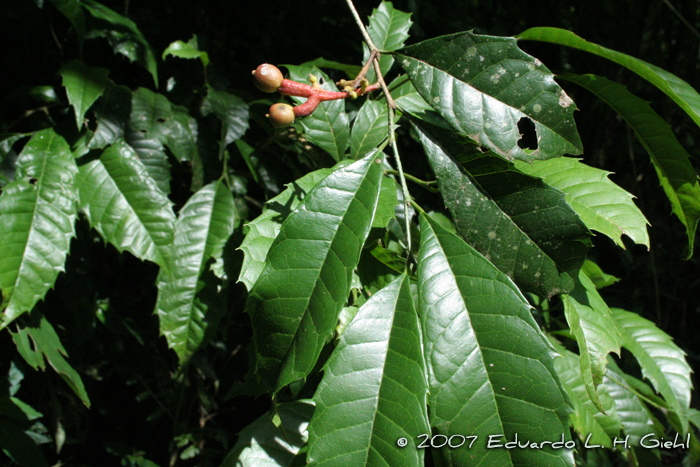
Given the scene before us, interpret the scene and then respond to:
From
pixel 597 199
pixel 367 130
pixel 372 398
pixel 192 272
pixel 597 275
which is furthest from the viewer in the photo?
pixel 597 275

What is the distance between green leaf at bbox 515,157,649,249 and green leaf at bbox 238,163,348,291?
0.45 metres

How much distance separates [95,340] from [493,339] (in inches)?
60.8

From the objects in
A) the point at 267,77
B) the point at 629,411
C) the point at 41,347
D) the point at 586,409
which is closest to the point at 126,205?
the point at 41,347

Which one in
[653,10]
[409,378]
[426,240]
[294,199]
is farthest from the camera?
[653,10]

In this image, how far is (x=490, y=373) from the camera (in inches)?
23.0

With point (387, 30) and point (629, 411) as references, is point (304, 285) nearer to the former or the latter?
point (387, 30)

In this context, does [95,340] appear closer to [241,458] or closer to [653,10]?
[241,458]

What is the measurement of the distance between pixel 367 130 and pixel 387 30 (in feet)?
1.38

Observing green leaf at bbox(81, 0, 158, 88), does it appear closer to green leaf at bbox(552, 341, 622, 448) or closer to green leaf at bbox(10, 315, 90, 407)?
green leaf at bbox(10, 315, 90, 407)

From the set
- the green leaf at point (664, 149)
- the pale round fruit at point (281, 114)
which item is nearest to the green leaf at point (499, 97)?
the green leaf at point (664, 149)

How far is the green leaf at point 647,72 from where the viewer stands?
2.12ft

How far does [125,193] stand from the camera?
1.09 metres

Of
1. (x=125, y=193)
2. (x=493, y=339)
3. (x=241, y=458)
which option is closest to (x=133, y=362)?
(x=125, y=193)

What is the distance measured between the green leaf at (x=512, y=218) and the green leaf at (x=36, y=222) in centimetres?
90
